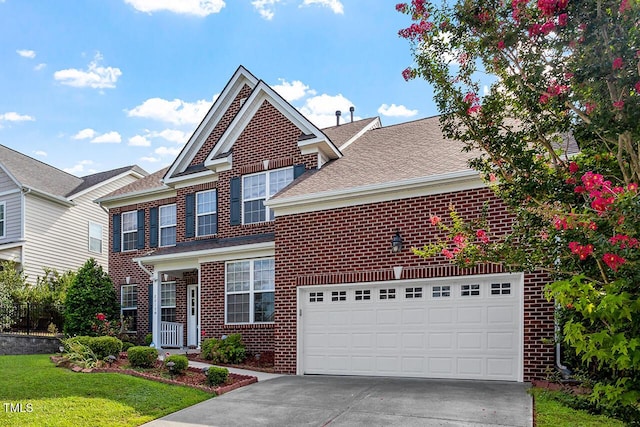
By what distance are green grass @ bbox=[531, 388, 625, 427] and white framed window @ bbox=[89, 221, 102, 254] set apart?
23195 mm

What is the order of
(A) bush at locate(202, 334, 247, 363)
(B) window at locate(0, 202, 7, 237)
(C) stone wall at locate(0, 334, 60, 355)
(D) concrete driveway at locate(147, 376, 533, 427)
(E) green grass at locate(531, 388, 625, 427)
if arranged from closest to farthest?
(E) green grass at locate(531, 388, 625, 427), (D) concrete driveway at locate(147, 376, 533, 427), (A) bush at locate(202, 334, 247, 363), (C) stone wall at locate(0, 334, 60, 355), (B) window at locate(0, 202, 7, 237)

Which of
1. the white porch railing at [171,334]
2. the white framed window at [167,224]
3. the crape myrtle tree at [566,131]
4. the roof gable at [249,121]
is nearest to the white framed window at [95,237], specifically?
the white framed window at [167,224]

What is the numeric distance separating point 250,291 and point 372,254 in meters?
4.90

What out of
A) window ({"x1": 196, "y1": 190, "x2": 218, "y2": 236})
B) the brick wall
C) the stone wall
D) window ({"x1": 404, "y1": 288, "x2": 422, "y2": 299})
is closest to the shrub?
the brick wall

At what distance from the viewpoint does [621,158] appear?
5.71 m

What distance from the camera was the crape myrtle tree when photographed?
4766mm

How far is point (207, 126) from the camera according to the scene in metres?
18.8

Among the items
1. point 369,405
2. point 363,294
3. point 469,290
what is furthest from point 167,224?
point 369,405

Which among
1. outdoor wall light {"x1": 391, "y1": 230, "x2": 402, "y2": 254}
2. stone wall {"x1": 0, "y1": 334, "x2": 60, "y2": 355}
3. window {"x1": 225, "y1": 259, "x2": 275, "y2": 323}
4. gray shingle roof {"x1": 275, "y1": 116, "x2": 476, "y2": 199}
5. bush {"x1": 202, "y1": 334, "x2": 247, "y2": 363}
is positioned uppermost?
gray shingle roof {"x1": 275, "y1": 116, "x2": 476, "y2": 199}

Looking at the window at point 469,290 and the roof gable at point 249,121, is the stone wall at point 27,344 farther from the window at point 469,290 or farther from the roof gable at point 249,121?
the window at point 469,290

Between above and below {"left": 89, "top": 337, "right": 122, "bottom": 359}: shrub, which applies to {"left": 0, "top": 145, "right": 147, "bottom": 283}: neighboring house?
above

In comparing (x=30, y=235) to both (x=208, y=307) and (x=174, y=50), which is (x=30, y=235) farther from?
(x=174, y=50)

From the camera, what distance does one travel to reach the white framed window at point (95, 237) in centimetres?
2653

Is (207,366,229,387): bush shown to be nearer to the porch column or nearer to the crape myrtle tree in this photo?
the crape myrtle tree
